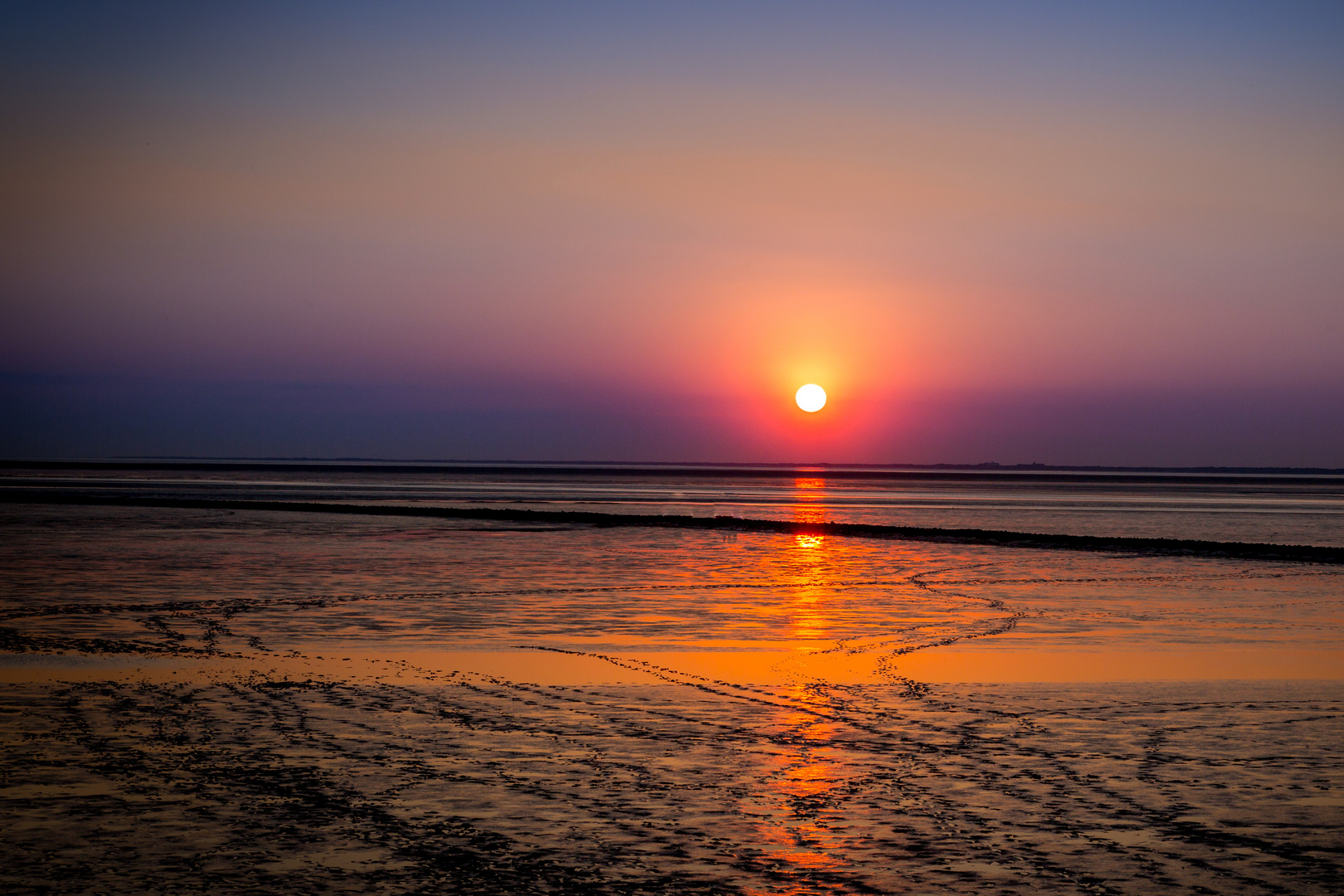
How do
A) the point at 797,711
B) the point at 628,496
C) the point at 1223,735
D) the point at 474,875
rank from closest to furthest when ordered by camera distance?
the point at 474,875 → the point at 1223,735 → the point at 797,711 → the point at 628,496

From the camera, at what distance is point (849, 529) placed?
32750 millimetres

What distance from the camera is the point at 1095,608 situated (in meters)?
15.7

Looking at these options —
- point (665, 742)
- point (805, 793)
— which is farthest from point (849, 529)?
point (805, 793)

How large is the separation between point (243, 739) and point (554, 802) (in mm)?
2312

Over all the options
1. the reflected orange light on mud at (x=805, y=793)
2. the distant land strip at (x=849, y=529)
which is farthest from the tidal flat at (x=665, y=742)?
the distant land strip at (x=849, y=529)

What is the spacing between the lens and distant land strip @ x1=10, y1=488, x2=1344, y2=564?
25.4m

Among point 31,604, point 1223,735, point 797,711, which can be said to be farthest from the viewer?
point 31,604

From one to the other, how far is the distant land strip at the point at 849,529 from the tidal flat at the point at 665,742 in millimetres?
8833

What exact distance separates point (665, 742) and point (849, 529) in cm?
2543

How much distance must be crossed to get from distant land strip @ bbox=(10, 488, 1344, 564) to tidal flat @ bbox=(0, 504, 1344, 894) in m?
8.83

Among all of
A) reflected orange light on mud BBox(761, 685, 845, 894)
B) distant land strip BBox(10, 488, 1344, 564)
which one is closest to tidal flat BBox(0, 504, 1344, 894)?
reflected orange light on mud BBox(761, 685, 845, 894)

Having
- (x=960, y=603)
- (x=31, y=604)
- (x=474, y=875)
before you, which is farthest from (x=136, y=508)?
(x=474, y=875)

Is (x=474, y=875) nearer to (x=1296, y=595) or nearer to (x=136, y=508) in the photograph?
(x=1296, y=595)

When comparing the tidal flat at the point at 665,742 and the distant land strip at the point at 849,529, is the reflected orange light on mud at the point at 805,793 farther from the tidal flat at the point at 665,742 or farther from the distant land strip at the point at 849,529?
the distant land strip at the point at 849,529
